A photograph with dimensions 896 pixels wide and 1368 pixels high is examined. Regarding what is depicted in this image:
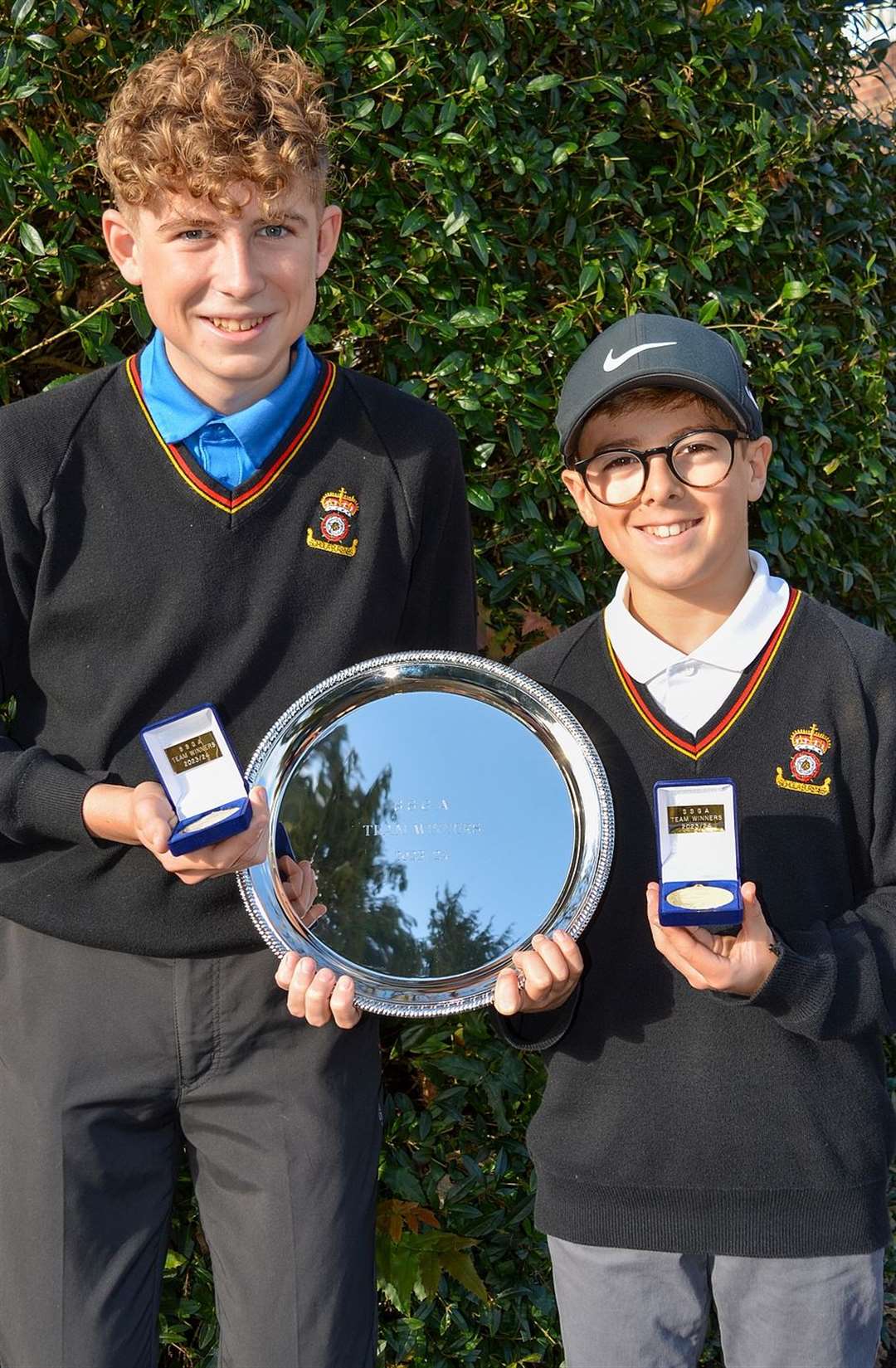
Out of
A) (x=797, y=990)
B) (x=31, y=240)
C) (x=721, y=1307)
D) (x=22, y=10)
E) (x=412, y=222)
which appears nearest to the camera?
(x=797, y=990)

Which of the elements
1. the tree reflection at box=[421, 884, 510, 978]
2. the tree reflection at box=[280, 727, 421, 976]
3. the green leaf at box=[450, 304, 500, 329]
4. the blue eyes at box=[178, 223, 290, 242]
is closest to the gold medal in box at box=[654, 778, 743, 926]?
the tree reflection at box=[421, 884, 510, 978]

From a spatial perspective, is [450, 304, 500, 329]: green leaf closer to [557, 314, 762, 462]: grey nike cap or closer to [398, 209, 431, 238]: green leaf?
[398, 209, 431, 238]: green leaf

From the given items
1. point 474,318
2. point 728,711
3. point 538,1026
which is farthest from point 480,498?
point 538,1026

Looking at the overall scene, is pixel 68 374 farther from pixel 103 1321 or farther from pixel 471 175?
pixel 103 1321

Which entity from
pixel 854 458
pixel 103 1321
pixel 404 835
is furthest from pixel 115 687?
pixel 854 458

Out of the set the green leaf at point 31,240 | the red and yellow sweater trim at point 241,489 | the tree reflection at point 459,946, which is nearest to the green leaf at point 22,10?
the green leaf at point 31,240

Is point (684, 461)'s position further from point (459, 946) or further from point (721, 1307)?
point (721, 1307)

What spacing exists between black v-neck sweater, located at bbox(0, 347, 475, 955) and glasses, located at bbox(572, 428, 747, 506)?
433 mm

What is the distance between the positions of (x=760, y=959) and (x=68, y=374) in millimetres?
1974

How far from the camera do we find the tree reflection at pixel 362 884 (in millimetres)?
2434

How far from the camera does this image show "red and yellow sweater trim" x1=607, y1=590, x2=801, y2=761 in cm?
236

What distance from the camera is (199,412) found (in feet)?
7.86

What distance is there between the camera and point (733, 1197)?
7.41 feet

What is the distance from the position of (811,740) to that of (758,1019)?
0.48 metres
